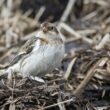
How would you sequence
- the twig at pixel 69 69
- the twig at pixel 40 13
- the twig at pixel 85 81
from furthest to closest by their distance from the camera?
the twig at pixel 40 13 < the twig at pixel 69 69 < the twig at pixel 85 81

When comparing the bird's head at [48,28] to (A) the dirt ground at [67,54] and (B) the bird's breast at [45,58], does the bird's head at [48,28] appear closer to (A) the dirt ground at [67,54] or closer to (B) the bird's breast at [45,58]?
(B) the bird's breast at [45,58]

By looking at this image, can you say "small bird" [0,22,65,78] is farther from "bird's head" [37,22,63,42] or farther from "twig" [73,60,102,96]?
"twig" [73,60,102,96]

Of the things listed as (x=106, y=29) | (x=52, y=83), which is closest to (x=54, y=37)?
(x=52, y=83)

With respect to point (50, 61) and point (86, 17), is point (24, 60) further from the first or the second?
point (86, 17)

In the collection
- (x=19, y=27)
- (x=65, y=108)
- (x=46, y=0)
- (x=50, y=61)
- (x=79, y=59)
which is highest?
(x=46, y=0)

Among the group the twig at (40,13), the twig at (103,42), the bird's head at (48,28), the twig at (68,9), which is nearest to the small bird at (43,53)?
the bird's head at (48,28)

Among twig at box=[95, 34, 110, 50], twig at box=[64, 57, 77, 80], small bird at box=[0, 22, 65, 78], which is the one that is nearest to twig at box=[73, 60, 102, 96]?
twig at box=[64, 57, 77, 80]

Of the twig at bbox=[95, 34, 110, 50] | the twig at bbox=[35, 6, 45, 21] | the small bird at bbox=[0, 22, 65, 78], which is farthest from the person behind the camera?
the twig at bbox=[35, 6, 45, 21]

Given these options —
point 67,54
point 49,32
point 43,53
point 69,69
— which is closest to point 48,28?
point 49,32
